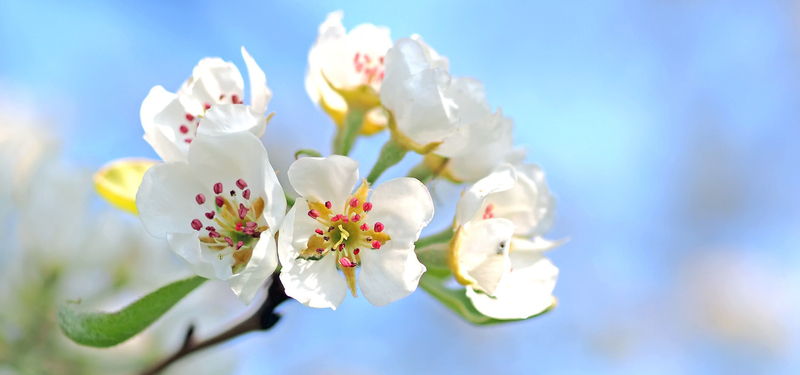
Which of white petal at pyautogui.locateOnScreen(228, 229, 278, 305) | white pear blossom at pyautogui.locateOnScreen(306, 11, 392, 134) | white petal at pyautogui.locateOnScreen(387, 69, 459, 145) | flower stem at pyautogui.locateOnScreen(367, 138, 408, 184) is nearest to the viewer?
white petal at pyautogui.locateOnScreen(228, 229, 278, 305)

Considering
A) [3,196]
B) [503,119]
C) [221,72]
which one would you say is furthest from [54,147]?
[503,119]

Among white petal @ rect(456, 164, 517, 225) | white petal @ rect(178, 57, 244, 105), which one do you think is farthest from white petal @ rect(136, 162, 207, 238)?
white petal @ rect(456, 164, 517, 225)

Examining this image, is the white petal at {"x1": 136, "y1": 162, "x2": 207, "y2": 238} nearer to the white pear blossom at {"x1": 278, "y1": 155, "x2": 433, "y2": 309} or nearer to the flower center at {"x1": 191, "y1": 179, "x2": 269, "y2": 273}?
the flower center at {"x1": 191, "y1": 179, "x2": 269, "y2": 273}

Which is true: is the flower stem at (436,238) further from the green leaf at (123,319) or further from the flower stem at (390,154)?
the green leaf at (123,319)

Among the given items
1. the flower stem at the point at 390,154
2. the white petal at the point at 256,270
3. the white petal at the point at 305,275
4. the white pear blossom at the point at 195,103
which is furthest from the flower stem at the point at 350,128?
the white petal at the point at 256,270

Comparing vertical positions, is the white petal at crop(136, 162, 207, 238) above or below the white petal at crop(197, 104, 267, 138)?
below

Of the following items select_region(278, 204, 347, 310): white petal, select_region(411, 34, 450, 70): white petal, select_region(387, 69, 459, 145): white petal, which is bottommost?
select_region(278, 204, 347, 310): white petal

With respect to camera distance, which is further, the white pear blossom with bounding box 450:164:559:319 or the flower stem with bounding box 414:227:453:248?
the flower stem with bounding box 414:227:453:248

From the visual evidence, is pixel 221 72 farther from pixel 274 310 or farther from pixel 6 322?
pixel 6 322
